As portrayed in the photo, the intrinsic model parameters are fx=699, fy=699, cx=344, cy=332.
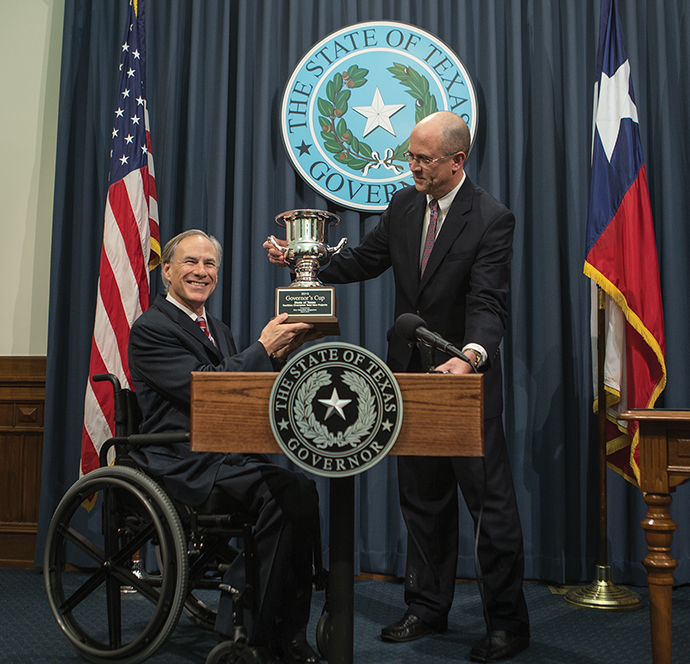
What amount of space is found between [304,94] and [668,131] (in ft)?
5.50

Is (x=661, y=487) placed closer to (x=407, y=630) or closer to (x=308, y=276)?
(x=407, y=630)

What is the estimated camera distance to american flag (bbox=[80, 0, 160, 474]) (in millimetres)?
3064

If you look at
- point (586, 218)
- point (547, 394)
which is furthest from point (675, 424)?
point (586, 218)

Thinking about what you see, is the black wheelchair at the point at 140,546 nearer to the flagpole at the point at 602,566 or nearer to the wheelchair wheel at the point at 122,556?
the wheelchair wheel at the point at 122,556

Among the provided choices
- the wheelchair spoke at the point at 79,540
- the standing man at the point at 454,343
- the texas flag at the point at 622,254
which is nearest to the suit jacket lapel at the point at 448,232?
the standing man at the point at 454,343

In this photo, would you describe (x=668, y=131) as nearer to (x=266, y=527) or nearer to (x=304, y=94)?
(x=304, y=94)

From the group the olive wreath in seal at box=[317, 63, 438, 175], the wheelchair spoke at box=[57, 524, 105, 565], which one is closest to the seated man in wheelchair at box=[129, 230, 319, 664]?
the wheelchair spoke at box=[57, 524, 105, 565]

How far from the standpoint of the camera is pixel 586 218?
125 inches

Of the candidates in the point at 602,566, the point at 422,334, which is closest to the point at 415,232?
the point at 422,334

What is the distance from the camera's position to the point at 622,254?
2.94m

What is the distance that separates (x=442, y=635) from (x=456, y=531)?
13.6 inches

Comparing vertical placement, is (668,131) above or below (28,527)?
above

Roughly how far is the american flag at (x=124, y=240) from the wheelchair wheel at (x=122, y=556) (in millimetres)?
1116

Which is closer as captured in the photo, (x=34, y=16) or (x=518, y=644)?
(x=518, y=644)
